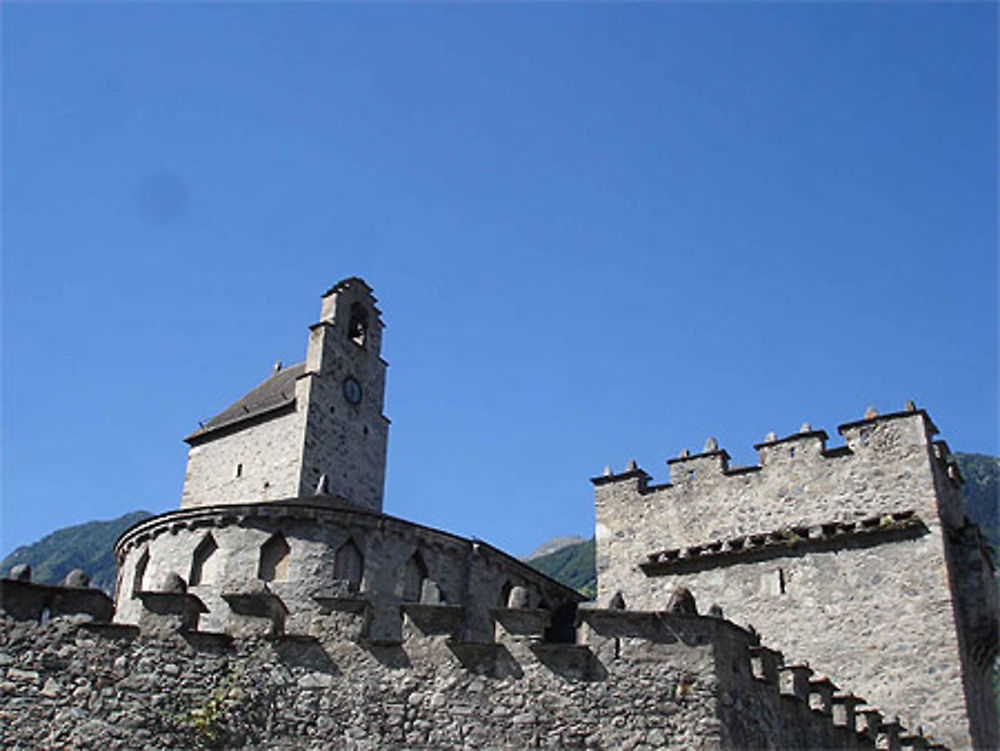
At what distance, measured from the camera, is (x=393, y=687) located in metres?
15.6


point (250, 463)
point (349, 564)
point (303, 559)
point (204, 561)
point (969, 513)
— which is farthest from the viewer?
point (969, 513)

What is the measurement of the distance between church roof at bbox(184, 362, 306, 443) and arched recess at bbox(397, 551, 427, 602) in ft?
52.1

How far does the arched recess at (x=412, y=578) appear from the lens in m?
23.5

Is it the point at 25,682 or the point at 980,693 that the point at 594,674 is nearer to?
the point at 25,682

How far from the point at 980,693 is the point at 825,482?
Answer: 5.58 m

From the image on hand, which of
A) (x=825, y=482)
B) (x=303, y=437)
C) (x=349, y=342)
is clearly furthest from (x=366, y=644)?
(x=349, y=342)

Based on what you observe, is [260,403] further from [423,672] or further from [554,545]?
[554,545]

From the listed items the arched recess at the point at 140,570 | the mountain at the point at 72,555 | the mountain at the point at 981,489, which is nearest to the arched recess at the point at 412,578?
the arched recess at the point at 140,570

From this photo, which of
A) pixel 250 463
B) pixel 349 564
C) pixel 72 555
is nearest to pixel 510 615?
pixel 349 564

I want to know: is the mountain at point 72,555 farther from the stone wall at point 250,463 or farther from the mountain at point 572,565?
the stone wall at point 250,463

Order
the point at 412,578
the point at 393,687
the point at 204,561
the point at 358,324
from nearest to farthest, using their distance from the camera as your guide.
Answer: the point at 393,687
the point at 204,561
the point at 412,578
the point at 358,324

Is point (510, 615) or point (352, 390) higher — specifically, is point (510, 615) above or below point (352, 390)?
below

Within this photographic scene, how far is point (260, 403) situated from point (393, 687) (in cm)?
2576

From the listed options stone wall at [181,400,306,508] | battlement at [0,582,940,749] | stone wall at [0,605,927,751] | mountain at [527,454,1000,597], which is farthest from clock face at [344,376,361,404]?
mountain at [527,454,1000,597]
